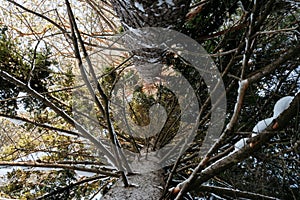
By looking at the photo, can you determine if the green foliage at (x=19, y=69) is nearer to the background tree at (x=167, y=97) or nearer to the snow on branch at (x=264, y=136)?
the background tree at (x=167, y=97)

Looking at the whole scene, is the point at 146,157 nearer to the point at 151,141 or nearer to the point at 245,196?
the point at 151,141

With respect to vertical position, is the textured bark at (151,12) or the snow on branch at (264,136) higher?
the textured bark at (151,12)

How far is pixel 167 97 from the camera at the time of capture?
10.1 feet

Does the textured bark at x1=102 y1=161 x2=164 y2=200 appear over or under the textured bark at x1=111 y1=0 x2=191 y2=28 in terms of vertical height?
under

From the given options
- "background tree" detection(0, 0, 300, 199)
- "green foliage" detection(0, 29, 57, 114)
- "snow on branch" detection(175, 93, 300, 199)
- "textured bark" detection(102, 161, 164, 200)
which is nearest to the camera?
"snow on branch" detection(175, 93, 300, 199)

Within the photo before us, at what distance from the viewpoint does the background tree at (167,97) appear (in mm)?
1465

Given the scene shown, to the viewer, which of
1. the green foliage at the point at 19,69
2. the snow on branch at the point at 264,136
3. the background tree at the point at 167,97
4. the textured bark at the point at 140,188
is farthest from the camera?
the green foliage at the point at 19,69

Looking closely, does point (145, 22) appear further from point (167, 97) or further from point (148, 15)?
point (167, 97)

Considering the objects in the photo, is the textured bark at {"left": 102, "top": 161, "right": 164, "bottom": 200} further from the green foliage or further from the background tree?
the green foliage

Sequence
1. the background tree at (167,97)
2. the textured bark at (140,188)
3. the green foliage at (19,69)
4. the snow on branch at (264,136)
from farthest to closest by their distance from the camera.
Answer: the green foliage at (19,69) → the textured bark at (140,188) → the background tree at (167,97) → the snow on branch at (264,136)

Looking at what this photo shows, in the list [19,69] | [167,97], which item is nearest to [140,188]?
[167,97]

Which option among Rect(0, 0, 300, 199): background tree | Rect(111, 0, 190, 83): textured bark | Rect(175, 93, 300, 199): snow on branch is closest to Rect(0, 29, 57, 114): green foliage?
Rect(0, 0, 300, 199): background tree

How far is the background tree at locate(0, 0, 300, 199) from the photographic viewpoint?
4.81 ft

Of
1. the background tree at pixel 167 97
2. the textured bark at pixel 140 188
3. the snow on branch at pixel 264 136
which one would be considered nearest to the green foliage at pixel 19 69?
the background tree at pixel 167 97
